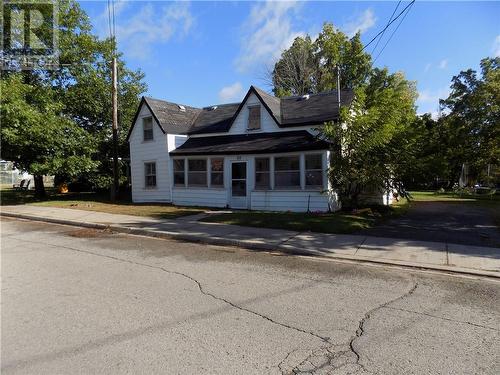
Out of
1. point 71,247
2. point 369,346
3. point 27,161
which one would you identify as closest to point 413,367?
point 369,346

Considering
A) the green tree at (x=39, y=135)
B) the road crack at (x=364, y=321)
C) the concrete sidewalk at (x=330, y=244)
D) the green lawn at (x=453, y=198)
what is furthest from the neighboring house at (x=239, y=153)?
the green lawn at (x=453, y=198)

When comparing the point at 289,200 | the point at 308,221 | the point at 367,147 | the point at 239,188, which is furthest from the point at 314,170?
the point at 308,221

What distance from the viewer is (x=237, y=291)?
19.6 feet

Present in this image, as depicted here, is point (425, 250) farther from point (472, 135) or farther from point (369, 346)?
point (472, 135)

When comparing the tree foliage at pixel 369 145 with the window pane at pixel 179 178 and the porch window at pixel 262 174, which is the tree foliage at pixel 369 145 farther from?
the window pane at pixel 179 178

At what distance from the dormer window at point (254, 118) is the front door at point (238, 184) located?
7.56ft

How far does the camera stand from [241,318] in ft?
15.9

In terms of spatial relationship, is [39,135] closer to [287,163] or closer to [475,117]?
[287,163]

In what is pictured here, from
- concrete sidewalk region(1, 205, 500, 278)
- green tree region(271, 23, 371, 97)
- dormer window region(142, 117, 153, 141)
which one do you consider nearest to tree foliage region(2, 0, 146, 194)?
dormer window region(142, 117, 153, 141)

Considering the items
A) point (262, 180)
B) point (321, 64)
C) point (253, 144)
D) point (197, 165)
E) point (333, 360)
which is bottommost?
point (333, 360)

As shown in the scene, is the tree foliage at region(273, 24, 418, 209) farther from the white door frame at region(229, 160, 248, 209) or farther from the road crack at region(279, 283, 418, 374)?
the road crack at region(279, 283, 418, 374)

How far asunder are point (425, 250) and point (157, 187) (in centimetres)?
1589

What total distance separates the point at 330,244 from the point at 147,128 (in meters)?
15.6

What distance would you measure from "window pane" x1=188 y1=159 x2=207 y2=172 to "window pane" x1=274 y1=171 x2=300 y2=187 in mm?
4270
